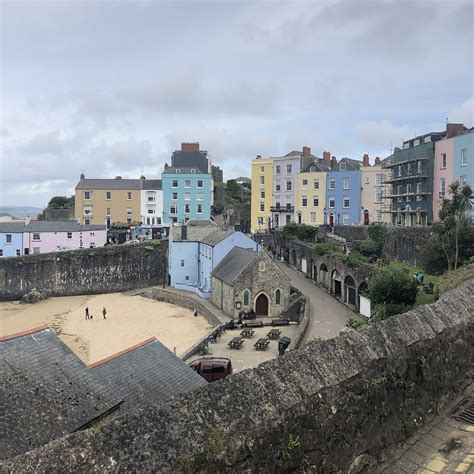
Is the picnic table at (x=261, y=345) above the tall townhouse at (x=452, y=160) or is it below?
below

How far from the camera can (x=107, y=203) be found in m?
72.4

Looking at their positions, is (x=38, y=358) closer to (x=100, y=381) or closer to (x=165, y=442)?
(x=100, y=381)

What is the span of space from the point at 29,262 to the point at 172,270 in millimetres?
15320

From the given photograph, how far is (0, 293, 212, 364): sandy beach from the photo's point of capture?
102ft

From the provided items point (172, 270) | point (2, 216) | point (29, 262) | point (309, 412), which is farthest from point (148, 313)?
point (2, 216)

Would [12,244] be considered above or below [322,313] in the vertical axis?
above

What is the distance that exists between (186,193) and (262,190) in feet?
38.8

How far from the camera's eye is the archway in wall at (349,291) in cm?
3392

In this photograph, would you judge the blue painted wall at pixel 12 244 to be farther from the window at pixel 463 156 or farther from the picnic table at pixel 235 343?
the window at pixel 463 156

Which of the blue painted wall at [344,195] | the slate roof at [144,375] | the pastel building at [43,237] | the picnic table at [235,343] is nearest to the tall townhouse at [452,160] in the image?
the blue painted wall at [344,195]

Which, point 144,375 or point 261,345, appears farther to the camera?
point 261,345

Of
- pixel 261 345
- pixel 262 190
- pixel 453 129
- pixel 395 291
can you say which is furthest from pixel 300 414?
pixel 262 190

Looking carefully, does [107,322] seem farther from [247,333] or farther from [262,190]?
[262,190]

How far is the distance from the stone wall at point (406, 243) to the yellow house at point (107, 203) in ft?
141
